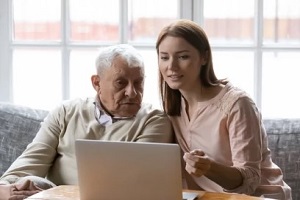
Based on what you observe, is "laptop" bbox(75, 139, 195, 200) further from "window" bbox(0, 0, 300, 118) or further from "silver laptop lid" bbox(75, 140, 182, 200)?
"window" bbox(0, 0, 300, 118)

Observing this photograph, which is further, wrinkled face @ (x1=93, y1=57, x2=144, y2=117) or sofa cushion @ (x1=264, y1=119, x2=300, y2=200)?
sofa cushion @ (x1=264, y1=119, x2=300, y2=200)

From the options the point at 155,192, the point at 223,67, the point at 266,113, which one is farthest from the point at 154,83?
the point at 155,192

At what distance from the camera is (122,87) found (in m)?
2.65

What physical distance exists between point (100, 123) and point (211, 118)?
0.45 m

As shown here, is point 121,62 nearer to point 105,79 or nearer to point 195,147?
point 105,79

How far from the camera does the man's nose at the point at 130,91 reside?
103 inches

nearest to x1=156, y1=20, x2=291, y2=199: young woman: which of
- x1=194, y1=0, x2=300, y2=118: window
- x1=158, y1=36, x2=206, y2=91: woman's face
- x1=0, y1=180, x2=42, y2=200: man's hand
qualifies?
x1=158, y1=36, x2=206, y2=91: woman's face

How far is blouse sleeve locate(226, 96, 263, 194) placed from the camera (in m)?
2.43

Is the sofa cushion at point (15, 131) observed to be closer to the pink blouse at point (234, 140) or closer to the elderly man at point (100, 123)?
the elderly man at point (100, 123)

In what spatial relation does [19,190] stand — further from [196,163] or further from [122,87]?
[196,163]

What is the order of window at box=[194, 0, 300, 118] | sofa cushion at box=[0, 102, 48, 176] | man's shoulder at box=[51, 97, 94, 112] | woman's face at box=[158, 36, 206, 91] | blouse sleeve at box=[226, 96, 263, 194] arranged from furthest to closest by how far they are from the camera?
window at box=[194, 0, 300, 118] < sofa cushion at box=[0, 102, 48, 176] < man's shoulder at box=[51, 97, 94, 112] < woman's face at box=[158, 36, 206, 91] < blouse sleeve at box=[226, 96, 263, 194]

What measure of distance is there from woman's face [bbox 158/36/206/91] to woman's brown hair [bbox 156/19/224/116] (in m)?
0.02

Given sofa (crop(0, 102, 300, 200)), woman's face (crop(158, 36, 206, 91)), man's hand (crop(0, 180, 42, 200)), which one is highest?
woman's face (crop(158, 36, 206, 91))

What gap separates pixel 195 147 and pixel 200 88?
8.5 inches
